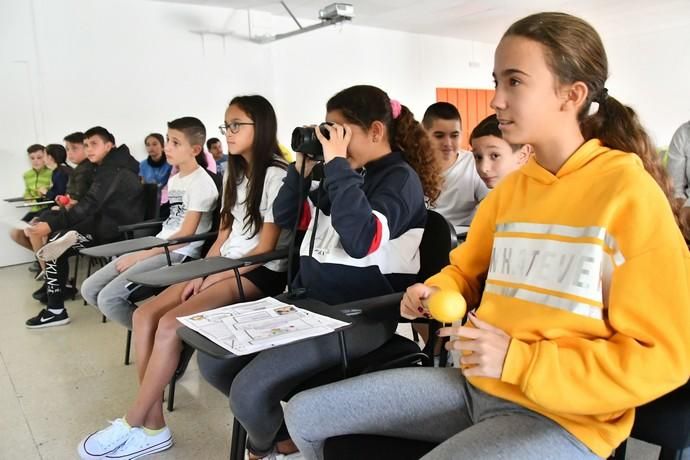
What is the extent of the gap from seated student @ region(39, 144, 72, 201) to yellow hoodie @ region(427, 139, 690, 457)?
478 centimetres

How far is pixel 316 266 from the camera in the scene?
1.55 metres

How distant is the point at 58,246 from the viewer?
129 inches

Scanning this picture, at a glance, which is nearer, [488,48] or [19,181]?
[19,181]

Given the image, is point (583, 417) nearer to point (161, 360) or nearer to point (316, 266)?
point (316, 266)

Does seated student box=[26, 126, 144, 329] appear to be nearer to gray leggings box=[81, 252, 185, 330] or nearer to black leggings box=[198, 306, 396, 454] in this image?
gray leggings box=[81, 252, 185, 330]

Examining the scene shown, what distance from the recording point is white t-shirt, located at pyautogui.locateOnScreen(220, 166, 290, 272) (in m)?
2.01

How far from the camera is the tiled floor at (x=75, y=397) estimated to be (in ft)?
6.02

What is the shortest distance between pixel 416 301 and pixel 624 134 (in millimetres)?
517

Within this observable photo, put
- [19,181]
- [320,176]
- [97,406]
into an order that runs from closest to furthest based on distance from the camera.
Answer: [320,176] → [97,406] → [19,181]

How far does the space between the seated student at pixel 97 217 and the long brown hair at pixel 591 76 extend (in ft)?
9.89

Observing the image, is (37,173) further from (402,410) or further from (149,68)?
(402,410)

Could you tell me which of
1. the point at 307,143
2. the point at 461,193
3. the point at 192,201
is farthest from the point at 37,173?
the point at 307,143

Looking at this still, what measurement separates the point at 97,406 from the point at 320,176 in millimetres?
1350

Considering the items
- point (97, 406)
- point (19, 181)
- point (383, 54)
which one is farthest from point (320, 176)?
point (383, 54)
